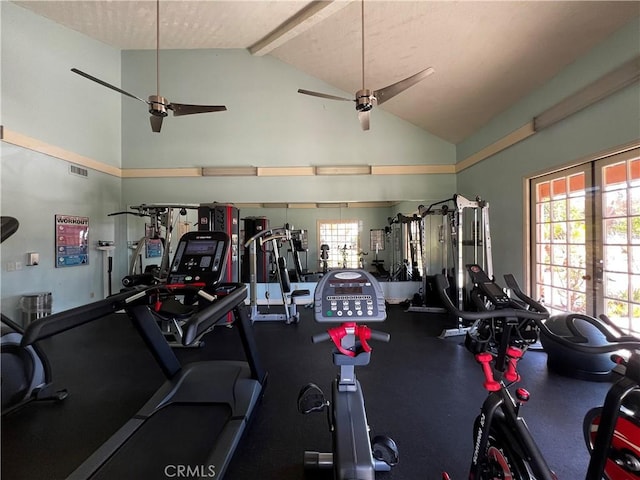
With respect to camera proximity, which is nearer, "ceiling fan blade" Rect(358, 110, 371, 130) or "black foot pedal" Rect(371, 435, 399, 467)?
"black foot pedal" Rect(371, 435, 399, 467)

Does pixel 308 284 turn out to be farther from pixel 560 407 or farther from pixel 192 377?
pixel 560 407

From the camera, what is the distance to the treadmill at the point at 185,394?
148 centimetres

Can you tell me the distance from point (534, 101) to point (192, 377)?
4.89m

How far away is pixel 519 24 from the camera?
2.87 meters

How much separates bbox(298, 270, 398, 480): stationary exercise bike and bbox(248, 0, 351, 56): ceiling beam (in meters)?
3.93

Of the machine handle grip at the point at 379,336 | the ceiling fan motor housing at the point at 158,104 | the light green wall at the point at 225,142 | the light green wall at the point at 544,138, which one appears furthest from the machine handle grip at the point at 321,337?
the light green wall at the point at 225,142

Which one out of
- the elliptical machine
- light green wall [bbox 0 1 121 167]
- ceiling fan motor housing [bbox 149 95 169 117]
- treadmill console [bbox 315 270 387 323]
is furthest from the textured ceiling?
the elliptical machine

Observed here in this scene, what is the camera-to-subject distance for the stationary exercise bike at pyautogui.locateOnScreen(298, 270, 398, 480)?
1192mm

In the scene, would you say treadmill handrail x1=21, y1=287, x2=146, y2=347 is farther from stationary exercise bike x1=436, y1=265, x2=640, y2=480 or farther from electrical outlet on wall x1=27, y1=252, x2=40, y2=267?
electrical outlet on wall x1=27, y1=252, x2=40, y2=267

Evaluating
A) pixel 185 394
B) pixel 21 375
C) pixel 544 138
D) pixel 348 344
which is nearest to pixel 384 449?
pixel 348 344

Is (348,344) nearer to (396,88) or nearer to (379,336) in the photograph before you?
(379,336)

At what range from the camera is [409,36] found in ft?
11.8

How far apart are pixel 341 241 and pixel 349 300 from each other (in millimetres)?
4493

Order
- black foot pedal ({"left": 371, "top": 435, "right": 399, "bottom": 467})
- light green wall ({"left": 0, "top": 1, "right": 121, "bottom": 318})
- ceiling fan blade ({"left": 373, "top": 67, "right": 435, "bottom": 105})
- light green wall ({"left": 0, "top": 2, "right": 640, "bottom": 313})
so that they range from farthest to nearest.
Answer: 1. light green wall ({"left": 0, "top": 2, "right": 640, "bottom": 313})
2. light green wall ({"left": 0, "top": 1, "right": 121, "bottom": 318})
3. ceiling fan blade ({"left": 373, "top": 67, "right": 435, "bottom": 105})
4. black foot pedal ({"left": 371, "top": 435, "right": 399, "bottom": 467})
